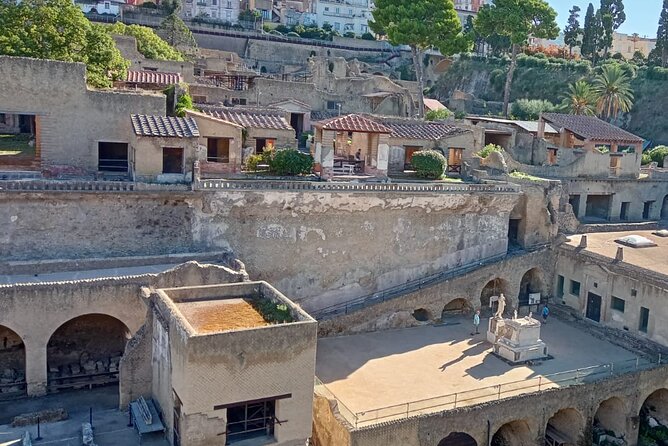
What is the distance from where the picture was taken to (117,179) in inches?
1160

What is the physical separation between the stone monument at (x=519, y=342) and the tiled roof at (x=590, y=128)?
2063cm

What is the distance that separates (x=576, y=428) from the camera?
27391mm

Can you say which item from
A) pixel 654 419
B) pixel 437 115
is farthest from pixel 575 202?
pixel 654 419

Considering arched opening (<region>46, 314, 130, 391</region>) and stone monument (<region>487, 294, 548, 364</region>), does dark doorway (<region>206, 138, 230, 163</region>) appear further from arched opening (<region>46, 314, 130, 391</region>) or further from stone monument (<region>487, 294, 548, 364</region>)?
stone monument (<region>487, 294, 548, 364</region>)

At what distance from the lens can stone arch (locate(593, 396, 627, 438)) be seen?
92.7ft

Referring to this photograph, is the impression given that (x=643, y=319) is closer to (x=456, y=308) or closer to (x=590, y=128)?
(x=456, y=308)

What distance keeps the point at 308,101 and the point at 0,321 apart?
30678mm

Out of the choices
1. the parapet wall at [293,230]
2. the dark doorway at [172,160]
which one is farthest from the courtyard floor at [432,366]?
the dark doorway at [172,160]

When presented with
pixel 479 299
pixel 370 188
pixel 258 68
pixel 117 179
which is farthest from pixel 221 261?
pixel 258 68

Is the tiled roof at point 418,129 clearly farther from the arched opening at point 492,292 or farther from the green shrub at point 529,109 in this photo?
the green shrub at point 529,109

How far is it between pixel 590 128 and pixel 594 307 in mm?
17501

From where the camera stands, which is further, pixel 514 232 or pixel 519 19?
pixel 519 19

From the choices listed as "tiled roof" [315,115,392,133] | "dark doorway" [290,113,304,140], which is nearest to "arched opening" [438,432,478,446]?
"tiled roof" [315,115,392,133]

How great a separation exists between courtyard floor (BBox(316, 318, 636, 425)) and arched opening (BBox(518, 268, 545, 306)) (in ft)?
9.89
